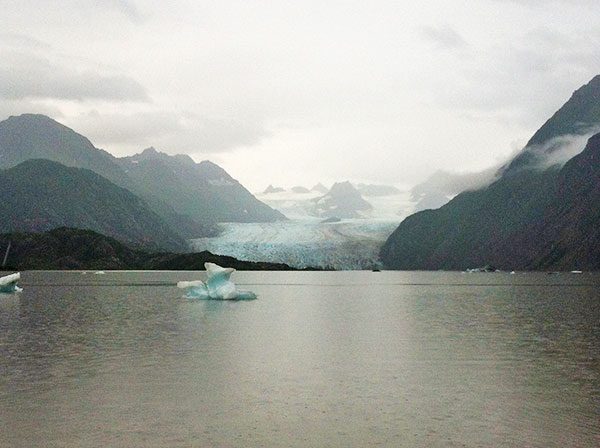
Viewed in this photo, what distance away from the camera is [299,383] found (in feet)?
89.7

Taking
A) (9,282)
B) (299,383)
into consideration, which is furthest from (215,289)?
(299,383)

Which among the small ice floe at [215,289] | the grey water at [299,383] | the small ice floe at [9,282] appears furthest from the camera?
the small ice floe at [9,282]

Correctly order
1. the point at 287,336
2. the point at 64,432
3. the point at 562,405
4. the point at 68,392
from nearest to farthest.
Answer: the point at 64,432, the point at 562,405, the point at 68,392, the point at 287,336

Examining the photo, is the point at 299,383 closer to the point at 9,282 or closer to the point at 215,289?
the point at 215,289

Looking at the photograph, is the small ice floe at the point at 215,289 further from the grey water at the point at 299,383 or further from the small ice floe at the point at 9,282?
the grey water at the point at 299,383

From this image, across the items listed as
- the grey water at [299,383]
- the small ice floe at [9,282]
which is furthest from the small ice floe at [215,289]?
the grey water at [299,383]

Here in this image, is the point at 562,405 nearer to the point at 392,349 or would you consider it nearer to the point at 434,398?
the point at 434,398

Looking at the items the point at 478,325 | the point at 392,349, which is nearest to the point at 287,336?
the point at 392,349

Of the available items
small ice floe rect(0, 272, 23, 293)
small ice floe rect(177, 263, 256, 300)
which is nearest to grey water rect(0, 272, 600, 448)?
small ice floe rect(177, 263, 256, 300)

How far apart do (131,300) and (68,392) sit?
57147 millimetres

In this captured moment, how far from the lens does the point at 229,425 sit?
20.4m

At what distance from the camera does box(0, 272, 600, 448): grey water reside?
19.4 m

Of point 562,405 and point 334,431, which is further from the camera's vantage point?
point 562,405

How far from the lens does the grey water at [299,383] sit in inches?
765
